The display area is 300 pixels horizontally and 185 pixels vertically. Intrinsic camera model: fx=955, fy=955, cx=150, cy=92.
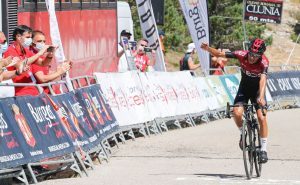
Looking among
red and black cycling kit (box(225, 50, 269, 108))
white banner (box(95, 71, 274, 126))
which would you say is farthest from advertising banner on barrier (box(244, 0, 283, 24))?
red and black cycling kit (box(225, 50, 269, 108))

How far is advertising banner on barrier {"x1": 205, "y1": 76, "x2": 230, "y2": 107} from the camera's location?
25.3 metres

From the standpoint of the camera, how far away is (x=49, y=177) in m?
13.1

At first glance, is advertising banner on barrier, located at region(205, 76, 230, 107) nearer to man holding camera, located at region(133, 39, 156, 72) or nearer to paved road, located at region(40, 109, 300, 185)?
man holding camera, located at region(133, 39, 156, 72)

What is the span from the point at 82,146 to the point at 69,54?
31.4ft

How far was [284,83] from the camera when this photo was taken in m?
31.5

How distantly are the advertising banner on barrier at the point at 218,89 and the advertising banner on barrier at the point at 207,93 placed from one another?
21cm

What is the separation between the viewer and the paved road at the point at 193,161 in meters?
12.7

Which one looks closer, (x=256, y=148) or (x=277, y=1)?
(x=256, y=148)

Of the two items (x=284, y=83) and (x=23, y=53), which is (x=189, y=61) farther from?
(x=23, y=53)

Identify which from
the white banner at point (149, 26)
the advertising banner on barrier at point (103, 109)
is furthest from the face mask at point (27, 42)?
the white banner at point (149, 26)

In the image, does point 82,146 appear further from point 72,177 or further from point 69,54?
point 69,54

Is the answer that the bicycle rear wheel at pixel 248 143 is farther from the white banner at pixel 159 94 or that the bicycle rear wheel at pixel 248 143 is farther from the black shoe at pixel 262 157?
the white banner at pixel 159 94

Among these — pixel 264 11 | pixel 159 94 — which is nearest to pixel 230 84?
pixel 159 94

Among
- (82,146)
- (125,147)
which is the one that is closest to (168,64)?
(125,147)
